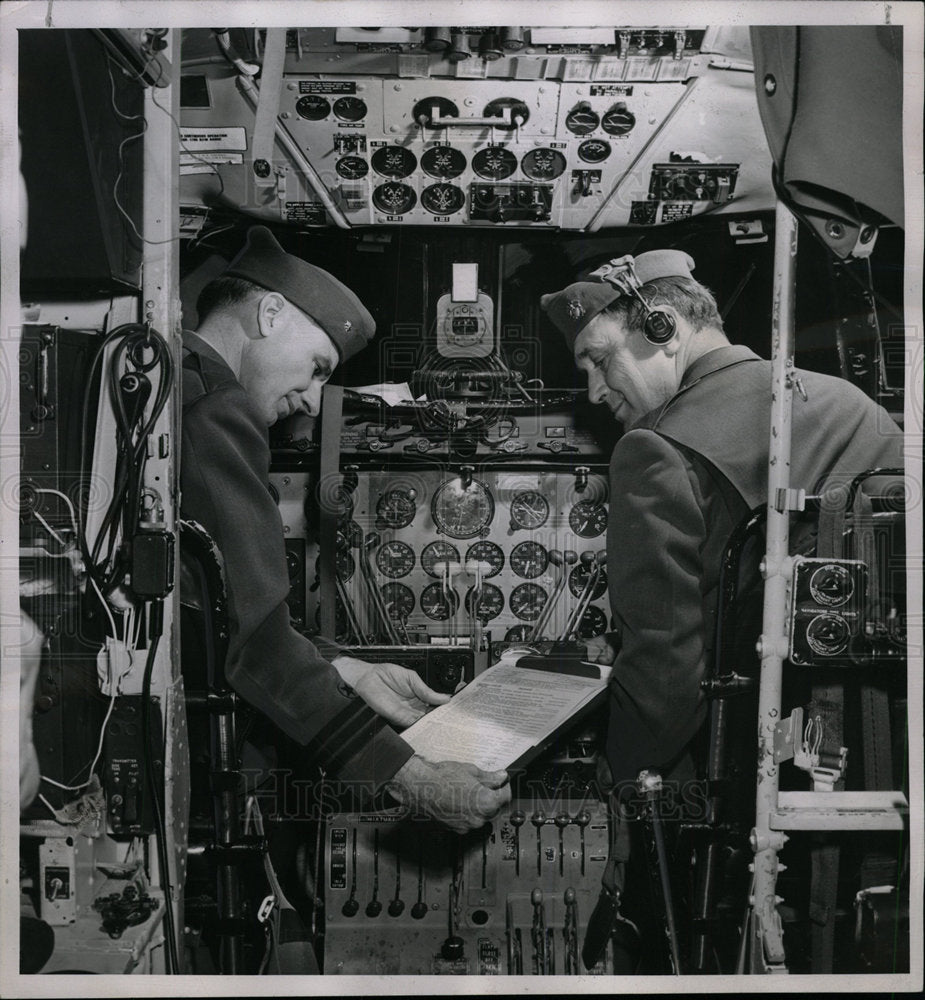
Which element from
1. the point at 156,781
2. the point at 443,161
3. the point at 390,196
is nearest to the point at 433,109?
the point at 443,161

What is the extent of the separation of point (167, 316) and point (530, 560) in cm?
115

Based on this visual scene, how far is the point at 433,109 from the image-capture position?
2.25m

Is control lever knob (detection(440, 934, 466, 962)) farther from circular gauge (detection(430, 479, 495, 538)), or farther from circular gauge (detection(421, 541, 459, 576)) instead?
circular gauge (detection(430, 479, 495, 538))

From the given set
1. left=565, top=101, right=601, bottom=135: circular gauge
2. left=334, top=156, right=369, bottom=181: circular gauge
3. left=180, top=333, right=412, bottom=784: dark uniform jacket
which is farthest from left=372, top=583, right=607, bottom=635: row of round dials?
left=565, top=101, right=601, bottom=135: circular gauge

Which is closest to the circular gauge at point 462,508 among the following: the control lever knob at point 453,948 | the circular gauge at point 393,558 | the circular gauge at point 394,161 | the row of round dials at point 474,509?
the row of round dials at point 474,509

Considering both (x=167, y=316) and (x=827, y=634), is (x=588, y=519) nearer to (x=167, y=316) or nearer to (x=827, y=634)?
(x=827, y=634)

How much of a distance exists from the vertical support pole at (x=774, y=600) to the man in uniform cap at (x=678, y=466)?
50mm

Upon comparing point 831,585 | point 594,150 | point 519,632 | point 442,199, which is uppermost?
point 594,150

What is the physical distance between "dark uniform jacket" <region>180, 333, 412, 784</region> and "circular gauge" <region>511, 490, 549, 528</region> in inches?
24.9

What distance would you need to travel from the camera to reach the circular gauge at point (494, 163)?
228cm

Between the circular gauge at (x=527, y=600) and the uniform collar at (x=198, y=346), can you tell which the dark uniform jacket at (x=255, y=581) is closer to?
the uniform collar at (x=198, y=346)

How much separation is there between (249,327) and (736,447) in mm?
1347

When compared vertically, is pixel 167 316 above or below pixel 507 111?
below

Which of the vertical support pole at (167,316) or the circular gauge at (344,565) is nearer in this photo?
the vertical support pole at (167,316)
